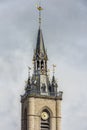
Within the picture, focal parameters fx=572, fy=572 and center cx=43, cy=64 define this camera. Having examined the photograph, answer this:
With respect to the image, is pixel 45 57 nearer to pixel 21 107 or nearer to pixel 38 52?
pixel 38 52

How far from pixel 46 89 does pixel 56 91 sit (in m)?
2.01

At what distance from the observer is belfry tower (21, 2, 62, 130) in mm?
109688

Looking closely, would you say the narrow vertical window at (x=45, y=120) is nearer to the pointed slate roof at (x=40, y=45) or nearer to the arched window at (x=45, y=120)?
the arched window at (x=45, y=120)

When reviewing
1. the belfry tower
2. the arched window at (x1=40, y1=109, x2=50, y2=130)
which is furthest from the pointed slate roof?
the arched window at (x1=40, y1=109, x2=50, y2=130)

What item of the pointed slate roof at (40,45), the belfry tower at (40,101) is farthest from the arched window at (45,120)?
the pointed slate roof at (40,45)

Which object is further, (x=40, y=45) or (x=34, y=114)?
(x=40, y=45)

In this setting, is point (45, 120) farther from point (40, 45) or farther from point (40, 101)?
point (40, 45)

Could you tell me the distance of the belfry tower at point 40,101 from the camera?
109688 millimetres

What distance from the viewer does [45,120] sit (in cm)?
11044

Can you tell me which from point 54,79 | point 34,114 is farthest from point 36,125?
point 54,79

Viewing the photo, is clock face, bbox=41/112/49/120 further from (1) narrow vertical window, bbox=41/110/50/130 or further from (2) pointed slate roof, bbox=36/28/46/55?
(2) pointed slate roof, bbox=36/28/46/55

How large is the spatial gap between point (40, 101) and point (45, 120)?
3.82 m

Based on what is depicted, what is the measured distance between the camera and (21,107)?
11475 centimetres

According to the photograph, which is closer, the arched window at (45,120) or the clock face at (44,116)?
the arched window at (45,120)
